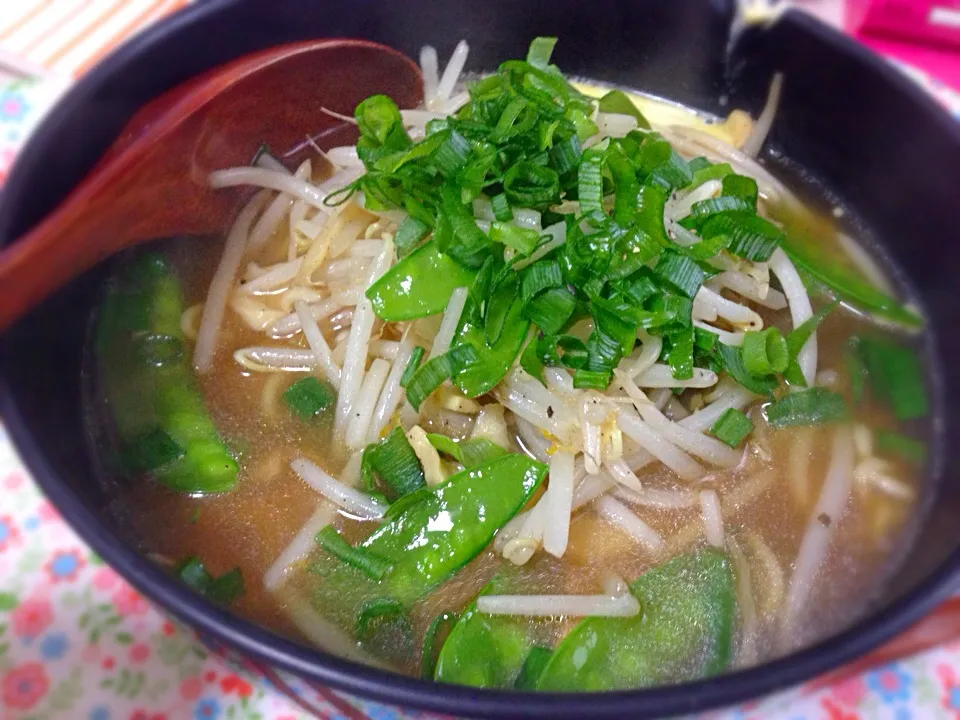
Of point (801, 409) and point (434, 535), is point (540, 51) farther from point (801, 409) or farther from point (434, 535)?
point (434, 535)

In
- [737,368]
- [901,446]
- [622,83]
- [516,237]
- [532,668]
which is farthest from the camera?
[622,83]

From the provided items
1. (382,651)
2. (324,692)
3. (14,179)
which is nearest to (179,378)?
(14,179)

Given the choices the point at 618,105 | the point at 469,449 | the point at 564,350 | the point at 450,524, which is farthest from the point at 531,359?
the point at 618,105

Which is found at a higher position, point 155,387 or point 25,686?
point 155,387

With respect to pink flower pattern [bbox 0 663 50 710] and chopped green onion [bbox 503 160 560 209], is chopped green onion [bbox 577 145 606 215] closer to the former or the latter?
chopped green onion [bbox 503 160 560 209]

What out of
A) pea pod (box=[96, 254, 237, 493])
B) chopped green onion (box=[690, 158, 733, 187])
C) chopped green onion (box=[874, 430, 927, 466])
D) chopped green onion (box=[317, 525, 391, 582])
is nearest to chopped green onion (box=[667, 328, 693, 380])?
chopped green onion (box=[690, 158, 733, 187])

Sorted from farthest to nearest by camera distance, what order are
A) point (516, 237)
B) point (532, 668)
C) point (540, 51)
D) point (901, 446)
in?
1. point (540, 51)
2. point (901, 446)
3. point (516, 237)
4. point (532, 668)
